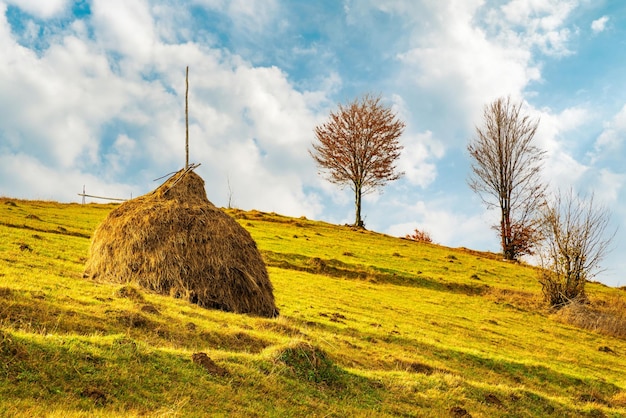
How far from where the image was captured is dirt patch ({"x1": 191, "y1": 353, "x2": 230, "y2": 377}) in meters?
10.6

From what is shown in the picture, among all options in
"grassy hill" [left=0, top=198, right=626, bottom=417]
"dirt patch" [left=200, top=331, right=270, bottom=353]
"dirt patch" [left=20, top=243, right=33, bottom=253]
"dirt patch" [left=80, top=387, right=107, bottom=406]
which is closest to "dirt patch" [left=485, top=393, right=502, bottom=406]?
"grassy hill" [left=0, top=198, right=626, bottom=417]

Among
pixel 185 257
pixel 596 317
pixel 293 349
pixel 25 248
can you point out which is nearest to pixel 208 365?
pixel 293 349

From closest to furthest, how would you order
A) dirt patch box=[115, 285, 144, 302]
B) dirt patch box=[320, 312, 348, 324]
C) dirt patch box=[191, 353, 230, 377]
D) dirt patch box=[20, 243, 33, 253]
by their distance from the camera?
dirt patch box=[191, 353, 230, 377], dirt patch box=[115, 285, 144, 302], dirt patch box=[320, 312, 348, 324], dirt patch box=[20, 243, 33, 253]

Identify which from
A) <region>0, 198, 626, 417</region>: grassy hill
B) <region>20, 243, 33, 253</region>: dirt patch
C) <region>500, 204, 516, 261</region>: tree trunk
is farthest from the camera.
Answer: <region>500, 204, 516, 261</region>: tree trunk

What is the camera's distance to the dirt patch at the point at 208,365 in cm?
1055

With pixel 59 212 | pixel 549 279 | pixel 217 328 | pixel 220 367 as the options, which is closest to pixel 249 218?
pixel 59 212

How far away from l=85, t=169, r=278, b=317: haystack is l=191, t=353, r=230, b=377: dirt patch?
296 inches

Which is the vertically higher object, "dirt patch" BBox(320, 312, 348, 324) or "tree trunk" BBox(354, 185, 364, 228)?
"tree trunk" BBox(354, 185, 364, 228)

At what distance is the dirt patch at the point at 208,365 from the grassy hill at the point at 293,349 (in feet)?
0.09

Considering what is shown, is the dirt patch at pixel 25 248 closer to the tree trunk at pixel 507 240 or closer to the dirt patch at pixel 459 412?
the dirt patch at pixel 459 412

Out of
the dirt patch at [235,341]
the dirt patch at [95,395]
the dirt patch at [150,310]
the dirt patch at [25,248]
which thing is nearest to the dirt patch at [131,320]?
the dirt patch at [150,310]

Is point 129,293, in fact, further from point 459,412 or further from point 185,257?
point 459,412

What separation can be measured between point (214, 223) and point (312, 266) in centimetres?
1743

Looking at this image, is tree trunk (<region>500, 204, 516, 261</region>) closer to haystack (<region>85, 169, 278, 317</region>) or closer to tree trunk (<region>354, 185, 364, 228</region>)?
tree trunk (<region>354, 185, 364, 228</region>)
